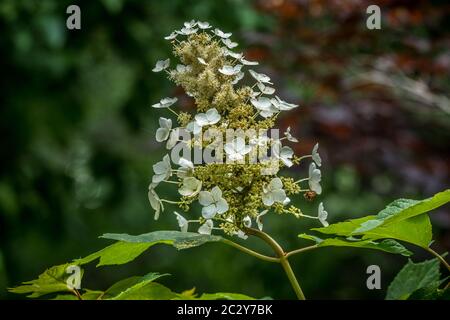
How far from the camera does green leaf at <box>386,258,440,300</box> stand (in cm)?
111

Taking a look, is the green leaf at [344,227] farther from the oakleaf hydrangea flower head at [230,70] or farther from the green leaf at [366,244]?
the oakleaf hydrangea flower head at [230,70]

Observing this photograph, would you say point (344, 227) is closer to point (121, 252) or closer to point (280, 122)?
point (121, 252)

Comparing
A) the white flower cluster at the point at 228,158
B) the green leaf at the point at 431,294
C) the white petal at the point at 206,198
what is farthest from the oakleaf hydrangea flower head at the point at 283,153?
the green leaf at the point at 431,294

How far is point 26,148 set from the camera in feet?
15.8

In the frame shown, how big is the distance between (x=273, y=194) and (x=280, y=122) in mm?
2958

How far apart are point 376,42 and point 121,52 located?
1802mm

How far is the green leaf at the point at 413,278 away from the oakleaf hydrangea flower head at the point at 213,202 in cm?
34

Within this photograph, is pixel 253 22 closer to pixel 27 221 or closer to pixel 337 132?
pixel 337 132

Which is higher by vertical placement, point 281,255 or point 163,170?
point 163,170

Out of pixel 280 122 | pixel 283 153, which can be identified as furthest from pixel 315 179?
pixel 280 122

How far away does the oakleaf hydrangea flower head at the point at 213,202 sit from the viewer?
2.97 feet

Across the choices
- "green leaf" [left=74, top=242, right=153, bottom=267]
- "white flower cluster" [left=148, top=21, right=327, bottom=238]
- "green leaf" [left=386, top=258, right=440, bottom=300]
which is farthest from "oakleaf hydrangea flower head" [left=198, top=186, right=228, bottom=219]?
"green leaf" [left=386, top=258, right=440, bottom=300]

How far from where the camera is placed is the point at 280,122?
3875 millimetres

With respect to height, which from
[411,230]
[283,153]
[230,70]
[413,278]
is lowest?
[413,278]
